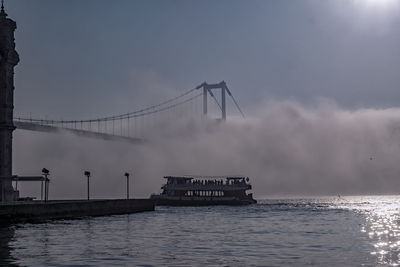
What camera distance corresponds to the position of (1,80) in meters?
89.3

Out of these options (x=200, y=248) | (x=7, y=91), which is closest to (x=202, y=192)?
(x=7, y=91)

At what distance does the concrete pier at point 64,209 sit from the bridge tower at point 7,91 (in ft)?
23.5

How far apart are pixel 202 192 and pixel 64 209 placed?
66904 mm

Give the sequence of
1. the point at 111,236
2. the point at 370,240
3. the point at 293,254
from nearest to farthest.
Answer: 1. the point at 293,254
2. the point at 370,240
3. the point at 111,236

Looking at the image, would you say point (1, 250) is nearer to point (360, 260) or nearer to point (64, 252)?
point (64, 252)

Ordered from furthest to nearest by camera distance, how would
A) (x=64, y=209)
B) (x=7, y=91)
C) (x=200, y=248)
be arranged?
(x=7, y=91), (x=64, y=209), (x=200, y=248)

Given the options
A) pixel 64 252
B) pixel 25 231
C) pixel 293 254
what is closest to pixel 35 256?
pixel 64 252

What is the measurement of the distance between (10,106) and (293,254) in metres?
65.2

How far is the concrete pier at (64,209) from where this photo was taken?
6456 cm

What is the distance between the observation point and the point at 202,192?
465 feet

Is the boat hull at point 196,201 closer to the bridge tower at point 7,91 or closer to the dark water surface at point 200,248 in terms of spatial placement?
the bridge tower at point 7,91

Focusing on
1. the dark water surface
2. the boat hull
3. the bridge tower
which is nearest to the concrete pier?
the bridge tower

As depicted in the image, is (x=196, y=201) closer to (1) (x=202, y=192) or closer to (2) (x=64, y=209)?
(1) (x=202, y=192)

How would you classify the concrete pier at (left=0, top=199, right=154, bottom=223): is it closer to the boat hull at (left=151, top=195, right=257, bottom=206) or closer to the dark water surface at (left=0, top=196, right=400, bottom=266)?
the dark water surface at (left=0, top=196, right=400, bottom=266)
